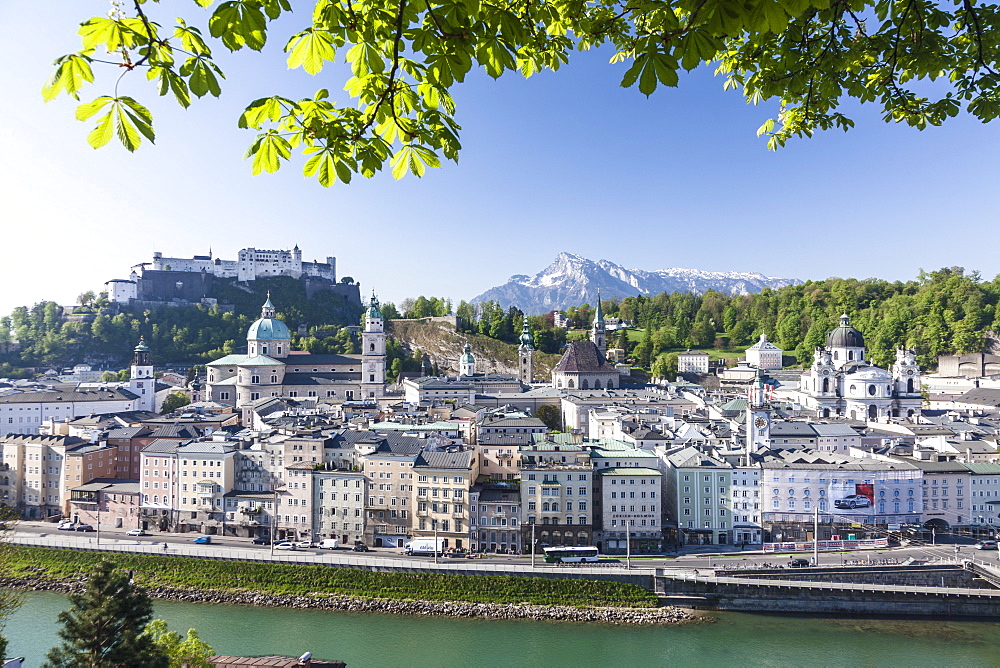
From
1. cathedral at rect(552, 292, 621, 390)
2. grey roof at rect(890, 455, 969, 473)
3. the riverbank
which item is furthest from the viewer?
cathedral at rect(552, 292, 621, 390)

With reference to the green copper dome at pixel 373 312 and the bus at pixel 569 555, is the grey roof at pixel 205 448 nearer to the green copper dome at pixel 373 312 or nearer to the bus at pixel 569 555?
the bus at pixel 569 555

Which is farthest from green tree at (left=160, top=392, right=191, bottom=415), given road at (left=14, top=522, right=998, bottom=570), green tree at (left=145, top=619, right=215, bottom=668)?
green tree at (left=145, top=619, right=215, bottom=668)

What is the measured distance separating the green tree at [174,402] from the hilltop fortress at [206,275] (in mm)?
Answer: 22000

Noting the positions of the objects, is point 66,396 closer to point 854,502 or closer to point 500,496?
point 500,496

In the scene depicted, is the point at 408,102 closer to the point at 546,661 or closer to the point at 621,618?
the point at 546,661

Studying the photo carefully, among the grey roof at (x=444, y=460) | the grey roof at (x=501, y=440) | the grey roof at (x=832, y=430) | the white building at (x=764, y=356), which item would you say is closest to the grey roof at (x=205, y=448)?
the grey roof at (x=444, y=460)

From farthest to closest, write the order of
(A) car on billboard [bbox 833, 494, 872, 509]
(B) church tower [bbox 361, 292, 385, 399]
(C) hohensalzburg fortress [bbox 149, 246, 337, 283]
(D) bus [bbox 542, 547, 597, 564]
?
(C) hohensalzburg fortress [bbox 149, 246, 337, 283] → (B) church tower [bbox 361, 292, 385, 399] → (A) car on billboard [bbox 833, 494, 872, 509] → (D) bus [bbox 542, 547, 597, 564]

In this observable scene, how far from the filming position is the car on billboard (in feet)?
62.0

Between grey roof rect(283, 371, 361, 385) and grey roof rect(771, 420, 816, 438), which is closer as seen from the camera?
grey roof rect(771, 420, 816, 438)

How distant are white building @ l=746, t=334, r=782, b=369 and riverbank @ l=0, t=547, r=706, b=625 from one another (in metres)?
37.8

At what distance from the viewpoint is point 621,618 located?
49.6 ft

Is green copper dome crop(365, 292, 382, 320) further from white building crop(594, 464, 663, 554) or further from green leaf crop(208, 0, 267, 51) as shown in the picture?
green leaf crop(208, 0, 267, 51)

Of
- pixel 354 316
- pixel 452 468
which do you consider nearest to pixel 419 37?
pixel 452 468

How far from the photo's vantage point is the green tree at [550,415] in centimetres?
3406
